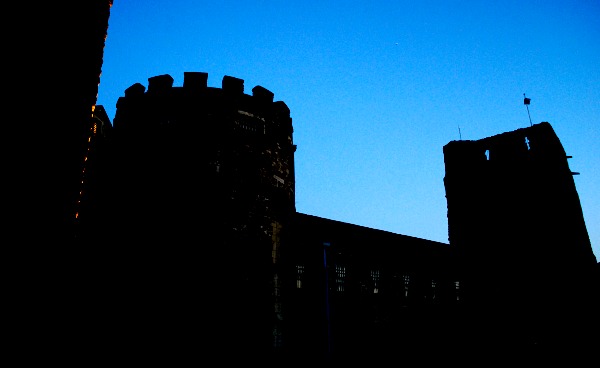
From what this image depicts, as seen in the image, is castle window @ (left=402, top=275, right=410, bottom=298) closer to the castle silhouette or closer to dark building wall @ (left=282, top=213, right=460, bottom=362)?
dark building wall @ (left=282, top=213, right=460, bottom=362)

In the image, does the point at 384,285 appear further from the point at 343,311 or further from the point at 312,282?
the point at 312,282

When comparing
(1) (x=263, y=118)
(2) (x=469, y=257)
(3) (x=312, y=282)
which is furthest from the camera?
(2) (x=469, y=257)

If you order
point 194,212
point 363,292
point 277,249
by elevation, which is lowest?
point 363,292

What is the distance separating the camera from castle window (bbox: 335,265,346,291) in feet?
55.8

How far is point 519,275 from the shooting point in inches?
690

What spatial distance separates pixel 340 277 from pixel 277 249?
5.52m

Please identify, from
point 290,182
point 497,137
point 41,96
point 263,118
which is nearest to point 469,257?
point 497,137

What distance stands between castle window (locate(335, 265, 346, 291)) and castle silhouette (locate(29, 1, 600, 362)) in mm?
49

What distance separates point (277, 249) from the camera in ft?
42.3

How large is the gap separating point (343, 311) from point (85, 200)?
1125 centimetres

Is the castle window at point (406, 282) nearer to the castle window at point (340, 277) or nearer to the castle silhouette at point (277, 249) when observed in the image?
the castle silhouette at point (277, 249)

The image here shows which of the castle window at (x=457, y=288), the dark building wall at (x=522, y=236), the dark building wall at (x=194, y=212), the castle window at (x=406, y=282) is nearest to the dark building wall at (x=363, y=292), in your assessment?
the castle window at (x=406, y=282)

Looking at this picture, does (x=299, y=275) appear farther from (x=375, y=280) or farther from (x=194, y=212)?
(x=375, y=280)

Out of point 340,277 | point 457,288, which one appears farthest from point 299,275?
point 457,288
